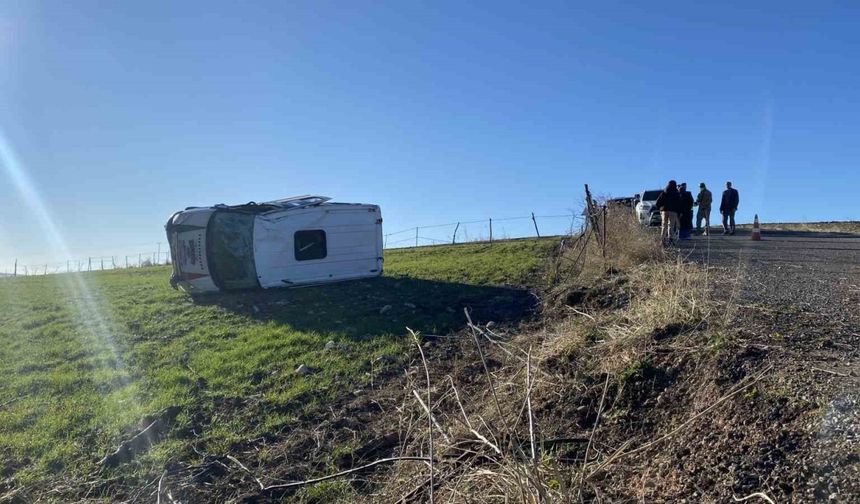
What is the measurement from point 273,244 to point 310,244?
1.04 m

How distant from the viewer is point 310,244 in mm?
13898

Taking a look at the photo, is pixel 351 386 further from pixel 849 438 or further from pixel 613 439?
pixel 849 438

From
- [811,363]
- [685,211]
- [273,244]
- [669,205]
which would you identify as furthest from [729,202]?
[811,363]

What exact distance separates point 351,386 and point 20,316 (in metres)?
11.1

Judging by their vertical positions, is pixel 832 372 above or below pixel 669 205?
below

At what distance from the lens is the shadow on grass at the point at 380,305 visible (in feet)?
29.8

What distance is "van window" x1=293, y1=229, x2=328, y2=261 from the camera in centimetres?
1365

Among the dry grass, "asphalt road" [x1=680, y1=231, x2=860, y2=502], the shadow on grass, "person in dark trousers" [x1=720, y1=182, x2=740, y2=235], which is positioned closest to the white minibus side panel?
the shadow on grass

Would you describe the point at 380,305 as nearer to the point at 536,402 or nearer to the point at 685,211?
the point at 536,402

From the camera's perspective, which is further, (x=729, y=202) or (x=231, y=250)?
(x=729, y=202)

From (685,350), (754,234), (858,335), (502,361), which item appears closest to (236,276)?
(502,361)

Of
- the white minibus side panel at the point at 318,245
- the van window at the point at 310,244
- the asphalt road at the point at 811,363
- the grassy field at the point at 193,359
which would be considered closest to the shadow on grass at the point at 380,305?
the grassy field at the point at 193,359

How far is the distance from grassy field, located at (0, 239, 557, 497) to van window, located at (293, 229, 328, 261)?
0.86m

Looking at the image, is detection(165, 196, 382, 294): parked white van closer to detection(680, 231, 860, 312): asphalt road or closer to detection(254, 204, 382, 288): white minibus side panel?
detection(254, 204, 382, 288): white minibus side panel
